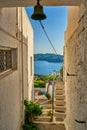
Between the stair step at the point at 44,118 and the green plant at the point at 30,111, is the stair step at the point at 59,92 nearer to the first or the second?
the stair step at the point at 44,118

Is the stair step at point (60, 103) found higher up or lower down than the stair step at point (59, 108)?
higher up

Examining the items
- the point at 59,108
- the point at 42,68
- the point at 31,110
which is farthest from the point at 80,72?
the point at 42,68

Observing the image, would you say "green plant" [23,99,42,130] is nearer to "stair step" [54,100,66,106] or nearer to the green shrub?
the green shrub

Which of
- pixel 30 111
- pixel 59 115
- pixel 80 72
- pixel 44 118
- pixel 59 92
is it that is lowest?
pixel 44 118

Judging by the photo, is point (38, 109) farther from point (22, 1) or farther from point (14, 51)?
point (22, 1)


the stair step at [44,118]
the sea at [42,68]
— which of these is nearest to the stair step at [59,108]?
the stair step at [44,118]

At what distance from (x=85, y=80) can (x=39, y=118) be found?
6499 millimetres

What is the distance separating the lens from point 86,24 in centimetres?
392

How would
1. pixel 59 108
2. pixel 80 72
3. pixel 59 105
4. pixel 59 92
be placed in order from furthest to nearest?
1. pixel 59 92
2. pixel 59 105
3. pixel 59 108
4. pixel 80 72

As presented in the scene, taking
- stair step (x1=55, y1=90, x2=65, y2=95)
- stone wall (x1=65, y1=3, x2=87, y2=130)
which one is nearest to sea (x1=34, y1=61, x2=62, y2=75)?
stair step (x1=55, y1=90, x2=65, y2=95)

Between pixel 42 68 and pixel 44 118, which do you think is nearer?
pixel 44 118

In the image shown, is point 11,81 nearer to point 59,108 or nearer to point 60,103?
point 59,108

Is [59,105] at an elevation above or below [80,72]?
below

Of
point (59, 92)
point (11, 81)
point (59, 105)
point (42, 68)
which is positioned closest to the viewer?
point (11, 81)
